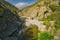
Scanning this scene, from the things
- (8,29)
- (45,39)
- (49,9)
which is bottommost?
(45,39)

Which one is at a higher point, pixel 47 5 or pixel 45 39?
pixel 47 5

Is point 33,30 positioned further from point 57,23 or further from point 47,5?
point 47,5

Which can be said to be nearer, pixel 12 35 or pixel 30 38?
pixel 30 38

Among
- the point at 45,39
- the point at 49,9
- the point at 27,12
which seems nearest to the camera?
the point at 45,39

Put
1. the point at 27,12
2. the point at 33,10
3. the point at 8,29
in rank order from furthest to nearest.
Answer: the point at 27,12, the point at 33,10, the point at 8,29

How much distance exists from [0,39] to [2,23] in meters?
4.27

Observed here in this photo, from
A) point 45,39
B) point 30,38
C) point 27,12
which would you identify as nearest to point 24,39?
point 30,38

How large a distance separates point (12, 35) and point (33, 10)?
38.7 m

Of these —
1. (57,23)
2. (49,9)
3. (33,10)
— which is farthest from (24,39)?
(33,10)

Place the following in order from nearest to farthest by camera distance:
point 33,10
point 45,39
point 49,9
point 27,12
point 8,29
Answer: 1. point 45,39
2. point 8,29
3. point 49,9
4. point 33,10
5. point 27,12

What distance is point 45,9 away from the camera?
61.9 metres

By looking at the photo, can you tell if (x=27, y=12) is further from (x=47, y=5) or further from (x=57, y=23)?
(x=57, y=23)

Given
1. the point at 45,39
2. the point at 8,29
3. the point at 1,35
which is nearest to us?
the point at 45,39

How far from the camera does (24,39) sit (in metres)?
31.2
